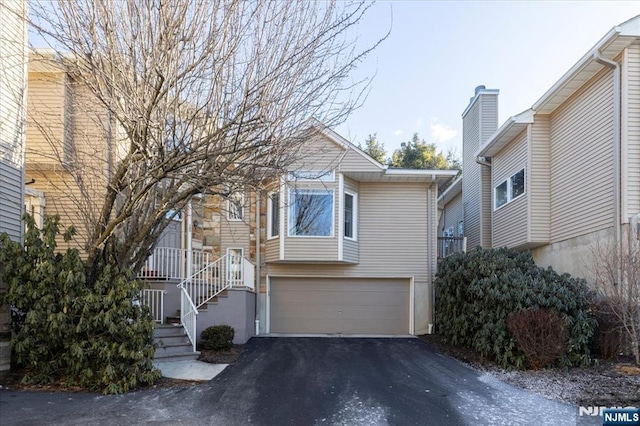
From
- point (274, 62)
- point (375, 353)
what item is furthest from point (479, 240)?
point (274, 62)

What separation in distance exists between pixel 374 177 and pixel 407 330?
4336 millimetres

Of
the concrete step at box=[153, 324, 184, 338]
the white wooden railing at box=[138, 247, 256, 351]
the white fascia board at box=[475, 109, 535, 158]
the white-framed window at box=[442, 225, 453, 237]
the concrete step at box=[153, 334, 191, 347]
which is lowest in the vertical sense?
the concrete step at box=[153, 334, 191, 347]

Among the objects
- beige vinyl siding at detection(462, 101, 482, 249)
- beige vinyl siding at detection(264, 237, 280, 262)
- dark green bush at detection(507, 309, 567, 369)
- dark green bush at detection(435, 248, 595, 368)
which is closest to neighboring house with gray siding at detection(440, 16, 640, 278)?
dark green bush at detection(435, 248, 595, 368)

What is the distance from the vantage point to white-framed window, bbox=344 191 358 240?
12.5 meters

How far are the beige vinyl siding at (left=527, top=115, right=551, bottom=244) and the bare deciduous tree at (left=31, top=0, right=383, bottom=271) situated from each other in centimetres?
647

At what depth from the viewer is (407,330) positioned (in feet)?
42.1

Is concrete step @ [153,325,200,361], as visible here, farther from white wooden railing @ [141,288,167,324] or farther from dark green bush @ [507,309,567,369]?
dark green bush @ [507,309,567,369]

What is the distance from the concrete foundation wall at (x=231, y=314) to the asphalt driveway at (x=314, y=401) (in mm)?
2113

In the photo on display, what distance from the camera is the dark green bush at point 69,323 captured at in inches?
243

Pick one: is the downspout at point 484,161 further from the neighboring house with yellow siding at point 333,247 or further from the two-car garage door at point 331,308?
the two-car garage door at point 331,308

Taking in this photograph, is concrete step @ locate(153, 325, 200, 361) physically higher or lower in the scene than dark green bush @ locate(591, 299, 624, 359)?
lower

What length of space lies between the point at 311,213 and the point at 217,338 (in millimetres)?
4249

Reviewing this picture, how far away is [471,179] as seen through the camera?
609 inches

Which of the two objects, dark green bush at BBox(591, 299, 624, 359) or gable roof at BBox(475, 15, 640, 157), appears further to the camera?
gable roof at BBox(475, 15, 640, 157)
